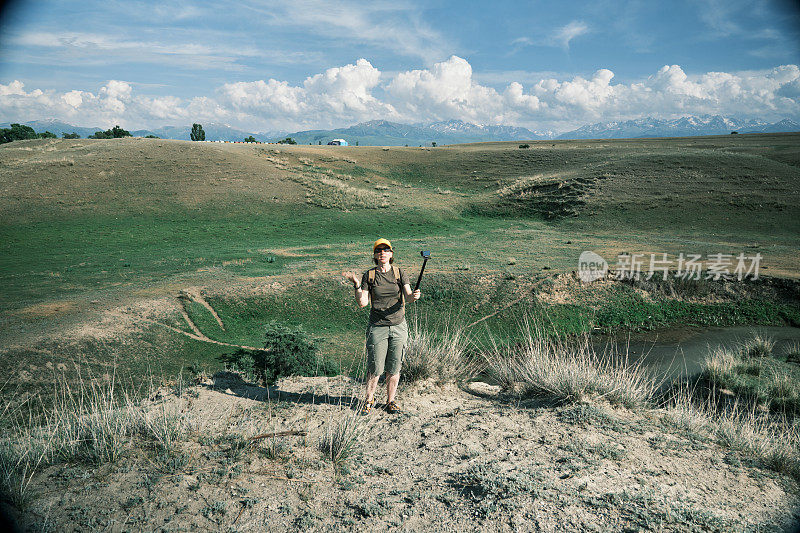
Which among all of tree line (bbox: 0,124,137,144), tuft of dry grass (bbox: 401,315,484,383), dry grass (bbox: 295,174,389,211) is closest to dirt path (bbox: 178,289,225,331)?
tuft of dry grass (bbox: 401,315,484,383)

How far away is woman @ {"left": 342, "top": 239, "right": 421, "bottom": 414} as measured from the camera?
603cm

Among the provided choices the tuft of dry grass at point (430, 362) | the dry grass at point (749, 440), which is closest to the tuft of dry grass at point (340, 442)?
the tuft of dry grass at point (430, 362)

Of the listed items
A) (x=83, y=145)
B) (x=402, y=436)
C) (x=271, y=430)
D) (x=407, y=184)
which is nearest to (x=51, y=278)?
(x=271, y=430)

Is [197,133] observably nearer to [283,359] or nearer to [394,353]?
[283,359]

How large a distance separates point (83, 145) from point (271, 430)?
200 ft

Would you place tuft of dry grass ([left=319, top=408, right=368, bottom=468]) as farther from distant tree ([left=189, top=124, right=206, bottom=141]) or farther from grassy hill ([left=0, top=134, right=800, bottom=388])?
distant tree ([left=189, top=124, right=206, bottom=141])

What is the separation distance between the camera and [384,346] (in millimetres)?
6168

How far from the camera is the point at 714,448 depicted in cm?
508

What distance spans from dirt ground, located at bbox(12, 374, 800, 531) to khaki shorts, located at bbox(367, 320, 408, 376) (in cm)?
70

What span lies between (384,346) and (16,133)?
114 meters

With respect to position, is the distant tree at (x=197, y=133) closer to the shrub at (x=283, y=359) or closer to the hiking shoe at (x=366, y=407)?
the shrub at (x=283, y=359)

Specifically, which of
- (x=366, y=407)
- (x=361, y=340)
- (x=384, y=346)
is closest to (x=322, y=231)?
(x=361, y=340)

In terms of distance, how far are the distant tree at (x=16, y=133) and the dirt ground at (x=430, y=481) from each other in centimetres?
11164

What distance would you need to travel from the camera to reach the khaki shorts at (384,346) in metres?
6.06
